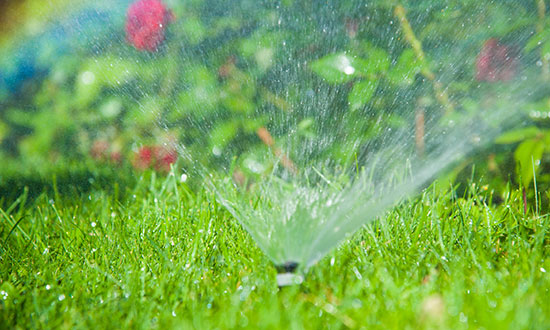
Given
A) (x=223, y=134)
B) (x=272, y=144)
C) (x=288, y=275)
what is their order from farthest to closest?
(x=272, y=144) < (x=223, y=134) < (x=288, y=275)

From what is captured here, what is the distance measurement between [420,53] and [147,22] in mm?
1088

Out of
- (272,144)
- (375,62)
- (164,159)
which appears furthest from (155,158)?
(375,62)

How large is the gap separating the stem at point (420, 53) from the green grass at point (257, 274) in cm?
43

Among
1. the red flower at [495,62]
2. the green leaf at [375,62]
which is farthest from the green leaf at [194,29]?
the red flower at [495,62]

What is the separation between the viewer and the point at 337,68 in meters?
2.04

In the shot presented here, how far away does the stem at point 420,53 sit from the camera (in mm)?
2066

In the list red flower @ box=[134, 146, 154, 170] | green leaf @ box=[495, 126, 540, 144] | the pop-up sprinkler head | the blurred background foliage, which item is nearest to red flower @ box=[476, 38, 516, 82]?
the blurred background foliage

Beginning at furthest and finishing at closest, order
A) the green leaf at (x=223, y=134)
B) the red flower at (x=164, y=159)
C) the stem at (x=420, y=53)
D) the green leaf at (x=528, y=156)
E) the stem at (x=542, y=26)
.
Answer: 1. the red flower at (x=164, y=159)
2. the green leaf at (x=223, y=134)
3. the stem at (x=420, y=53)
4. the stem at (x=542, y=26)
5. the green leaf at (x=528, y=156)

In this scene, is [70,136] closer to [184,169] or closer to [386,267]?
[184,169]

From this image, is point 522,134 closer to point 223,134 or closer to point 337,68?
point 337,68

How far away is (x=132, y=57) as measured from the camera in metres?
2.48

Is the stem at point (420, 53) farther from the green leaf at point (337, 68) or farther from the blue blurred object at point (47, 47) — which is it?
the blue blurred object at point (47, 47)

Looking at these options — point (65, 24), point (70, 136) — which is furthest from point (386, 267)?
point (65, 24)

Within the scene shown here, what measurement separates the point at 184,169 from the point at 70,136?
0.83 meters
